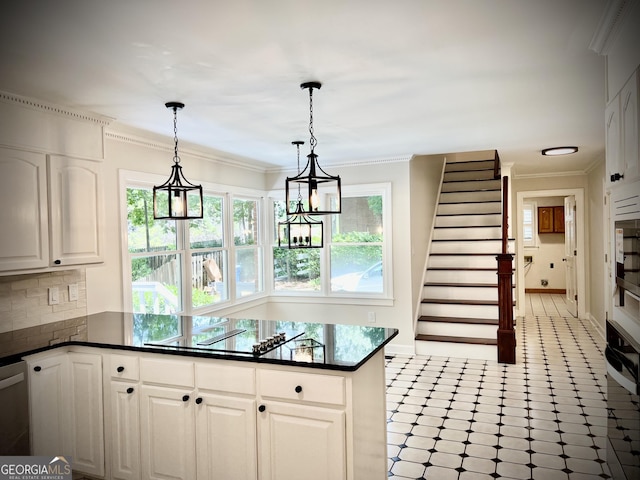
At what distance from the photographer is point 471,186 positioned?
26.7 ft

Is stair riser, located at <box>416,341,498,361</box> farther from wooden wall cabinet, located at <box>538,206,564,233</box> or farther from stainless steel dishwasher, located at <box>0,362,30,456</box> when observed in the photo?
wooden wall cabinet, located at <box>538,206,564,233</box>

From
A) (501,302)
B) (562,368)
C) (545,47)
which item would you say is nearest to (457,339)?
(501,302)

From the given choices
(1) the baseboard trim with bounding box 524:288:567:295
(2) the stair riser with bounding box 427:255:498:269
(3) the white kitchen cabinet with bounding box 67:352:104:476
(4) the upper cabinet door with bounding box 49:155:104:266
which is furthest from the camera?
(1) the baseboard trim with bounding box 524:288:567:295

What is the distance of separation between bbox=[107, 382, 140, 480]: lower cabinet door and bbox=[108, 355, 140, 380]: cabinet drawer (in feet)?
0.16

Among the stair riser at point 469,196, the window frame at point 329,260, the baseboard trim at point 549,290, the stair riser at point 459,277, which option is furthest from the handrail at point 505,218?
the baseboard trim at point 549,290

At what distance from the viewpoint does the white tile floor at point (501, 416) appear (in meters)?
3.04

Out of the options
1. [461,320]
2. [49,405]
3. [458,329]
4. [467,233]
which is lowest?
[458,329]

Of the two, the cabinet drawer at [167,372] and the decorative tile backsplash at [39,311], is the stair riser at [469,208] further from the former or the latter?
the cabinet drawer at [167,372]

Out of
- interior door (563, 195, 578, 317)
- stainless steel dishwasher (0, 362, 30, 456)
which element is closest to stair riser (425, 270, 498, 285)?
interior door (563, 195, 578, 317)

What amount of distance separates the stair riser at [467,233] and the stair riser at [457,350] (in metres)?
2.17

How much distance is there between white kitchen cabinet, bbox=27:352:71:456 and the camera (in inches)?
109

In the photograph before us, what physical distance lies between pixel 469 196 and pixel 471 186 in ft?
1.08

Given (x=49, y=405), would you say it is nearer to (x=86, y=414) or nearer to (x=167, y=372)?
(x=86, y=414)

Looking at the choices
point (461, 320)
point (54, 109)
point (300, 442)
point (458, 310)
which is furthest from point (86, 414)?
point (458, 310)
